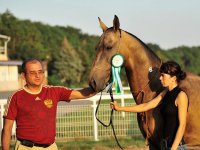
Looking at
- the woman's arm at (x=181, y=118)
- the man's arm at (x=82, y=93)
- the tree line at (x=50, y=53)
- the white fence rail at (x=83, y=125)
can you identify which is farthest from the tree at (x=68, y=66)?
the woman's arm at (x=181, y=118)

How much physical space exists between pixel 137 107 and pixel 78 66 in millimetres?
61088

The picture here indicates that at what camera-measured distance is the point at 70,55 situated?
66188mm

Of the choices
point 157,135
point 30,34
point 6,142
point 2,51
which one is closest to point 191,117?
point 157,135

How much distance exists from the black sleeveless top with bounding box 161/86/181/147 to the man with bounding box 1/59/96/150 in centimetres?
112

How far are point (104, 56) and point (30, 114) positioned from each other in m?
1.11

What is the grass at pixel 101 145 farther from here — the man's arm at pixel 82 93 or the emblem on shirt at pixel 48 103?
the emblem on shirt at pixel 48 103

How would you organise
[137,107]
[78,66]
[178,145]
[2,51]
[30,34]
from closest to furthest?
[178,145] → [137,107] → [2,51] → [78,66] → [30,34]

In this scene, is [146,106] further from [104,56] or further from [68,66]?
[68,66]

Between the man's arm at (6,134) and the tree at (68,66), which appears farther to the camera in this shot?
the tree at (68,66)

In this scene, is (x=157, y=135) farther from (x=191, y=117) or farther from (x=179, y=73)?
(x=179, y=73)

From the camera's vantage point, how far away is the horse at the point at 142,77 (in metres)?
4.63

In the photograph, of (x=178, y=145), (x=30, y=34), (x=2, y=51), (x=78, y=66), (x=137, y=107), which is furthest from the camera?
(x=30, y=34)

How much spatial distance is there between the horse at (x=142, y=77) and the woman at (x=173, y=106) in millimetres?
308

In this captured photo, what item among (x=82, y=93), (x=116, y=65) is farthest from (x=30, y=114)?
(x=116, y=65)
